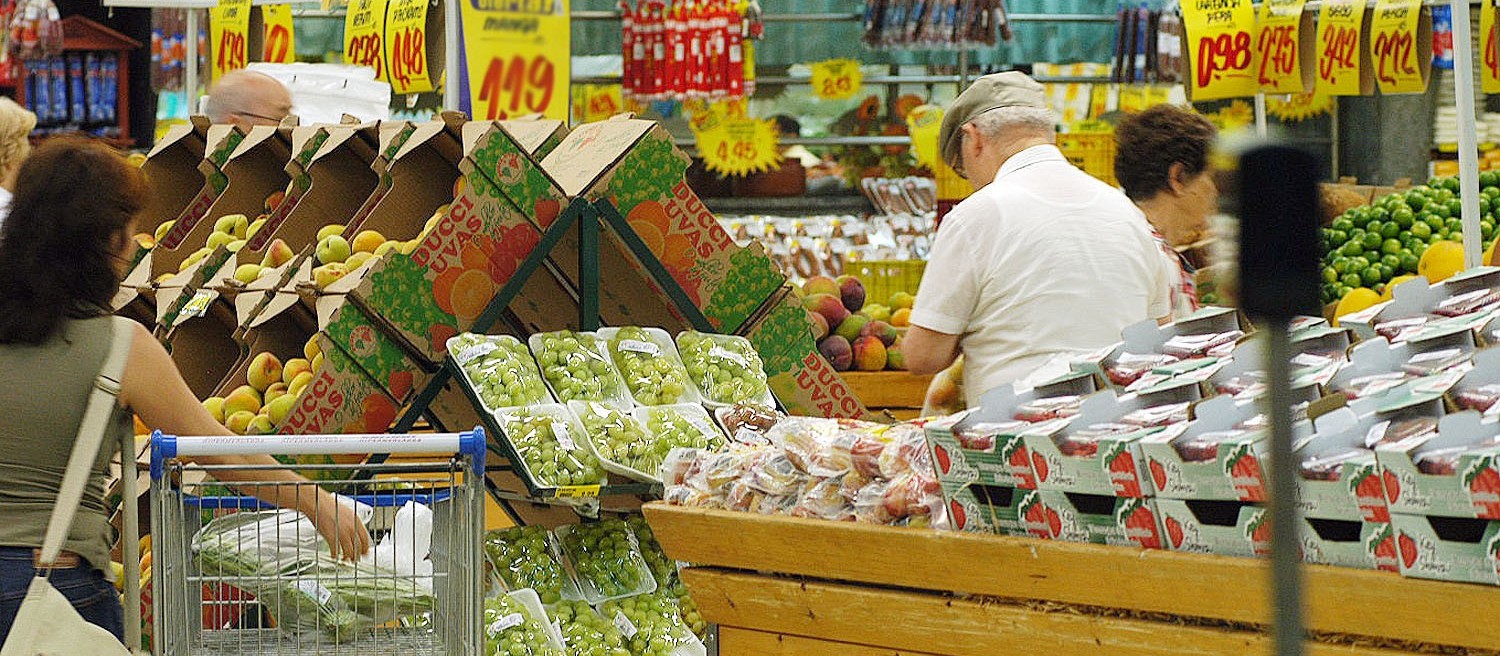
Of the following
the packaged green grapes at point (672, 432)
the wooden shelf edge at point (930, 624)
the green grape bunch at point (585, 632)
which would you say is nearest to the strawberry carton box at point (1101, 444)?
the wooden shelf edge at point (930, 624)

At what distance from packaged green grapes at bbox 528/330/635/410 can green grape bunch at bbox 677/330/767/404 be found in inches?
7.6

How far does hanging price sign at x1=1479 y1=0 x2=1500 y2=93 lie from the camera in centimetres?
576

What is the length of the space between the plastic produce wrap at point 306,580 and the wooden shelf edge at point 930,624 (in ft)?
1.56

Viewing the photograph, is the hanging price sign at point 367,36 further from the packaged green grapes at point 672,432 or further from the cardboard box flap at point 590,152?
the packaged green grapes at point 672,432

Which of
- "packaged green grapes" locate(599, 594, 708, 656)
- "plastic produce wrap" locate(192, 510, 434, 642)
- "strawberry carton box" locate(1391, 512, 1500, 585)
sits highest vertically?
"strawberry carton box" locate(1391, 512, 1500, 585)

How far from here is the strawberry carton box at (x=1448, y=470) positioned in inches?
73.8

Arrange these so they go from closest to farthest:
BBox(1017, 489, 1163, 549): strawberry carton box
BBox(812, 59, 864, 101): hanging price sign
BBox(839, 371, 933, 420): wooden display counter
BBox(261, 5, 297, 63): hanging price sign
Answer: BBox(1017, 489, 1163, 549): strawberry carton box < BBox(839, 371, 933, 420): wooden display counter < BBox(261, 5, 297, 63): hanging price sign < BBox(812, 59, 864, 101): hanging price sign

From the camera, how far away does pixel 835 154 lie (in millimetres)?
9273

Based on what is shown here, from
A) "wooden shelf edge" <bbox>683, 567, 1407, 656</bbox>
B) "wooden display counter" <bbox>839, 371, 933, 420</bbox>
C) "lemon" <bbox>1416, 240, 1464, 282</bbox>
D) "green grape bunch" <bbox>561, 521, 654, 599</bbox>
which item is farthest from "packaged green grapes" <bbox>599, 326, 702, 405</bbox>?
"lemon" <bbox>1416, 240, 1464, 282</bbox>

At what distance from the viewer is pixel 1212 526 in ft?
6.98

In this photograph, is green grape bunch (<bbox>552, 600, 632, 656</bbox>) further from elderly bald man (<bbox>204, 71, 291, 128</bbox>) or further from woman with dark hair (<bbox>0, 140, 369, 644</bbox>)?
elderly bald man (<bbox>204, 71, 291, 128</bbox>)

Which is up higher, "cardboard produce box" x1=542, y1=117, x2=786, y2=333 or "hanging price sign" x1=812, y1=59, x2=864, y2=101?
"hanging price sign" x1=812, y1=59, x2=864, y2=101

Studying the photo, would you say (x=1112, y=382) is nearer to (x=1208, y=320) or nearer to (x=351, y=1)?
(x=1208, y=320)

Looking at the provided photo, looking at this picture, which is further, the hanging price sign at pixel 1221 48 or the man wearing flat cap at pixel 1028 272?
the hanging price sign at pixel 1221 48
